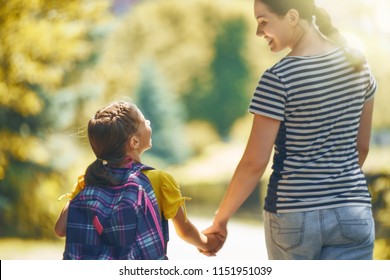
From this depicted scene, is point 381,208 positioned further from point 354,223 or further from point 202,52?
point 202,52

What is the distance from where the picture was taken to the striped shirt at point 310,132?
1939 mm

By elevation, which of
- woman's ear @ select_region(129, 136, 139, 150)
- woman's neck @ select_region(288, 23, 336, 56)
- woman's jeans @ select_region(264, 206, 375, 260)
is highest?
woman's neck @ select_region(288, 23, 336, 56)

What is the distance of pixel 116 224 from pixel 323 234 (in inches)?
22.2

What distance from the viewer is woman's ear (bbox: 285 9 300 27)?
2.01 meters

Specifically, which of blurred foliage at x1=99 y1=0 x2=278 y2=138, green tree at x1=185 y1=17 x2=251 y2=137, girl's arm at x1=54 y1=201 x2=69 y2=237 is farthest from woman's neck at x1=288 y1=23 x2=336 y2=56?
green tree at x1=185 y1=17 x2=251 y2=137

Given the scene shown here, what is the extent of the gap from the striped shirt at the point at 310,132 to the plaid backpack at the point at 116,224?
348 mm

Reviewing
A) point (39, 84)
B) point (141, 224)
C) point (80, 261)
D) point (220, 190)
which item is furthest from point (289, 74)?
point (220, 190)

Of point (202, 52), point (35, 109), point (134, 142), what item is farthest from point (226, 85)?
point (134, 142)

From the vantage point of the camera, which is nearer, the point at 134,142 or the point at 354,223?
the point at 354,223

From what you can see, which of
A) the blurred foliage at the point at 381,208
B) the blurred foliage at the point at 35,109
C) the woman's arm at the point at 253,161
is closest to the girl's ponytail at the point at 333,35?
the woman's arm at the point at 253,161

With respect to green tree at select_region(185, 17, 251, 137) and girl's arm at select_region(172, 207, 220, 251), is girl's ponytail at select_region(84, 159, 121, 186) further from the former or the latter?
green tree at select_region(185, 17, 251, 137)

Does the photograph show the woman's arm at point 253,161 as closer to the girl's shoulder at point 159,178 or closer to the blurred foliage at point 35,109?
the girl's shoulder at point 159,178

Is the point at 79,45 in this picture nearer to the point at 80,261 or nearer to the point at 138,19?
the point at 138,19

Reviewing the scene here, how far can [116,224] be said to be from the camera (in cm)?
201
